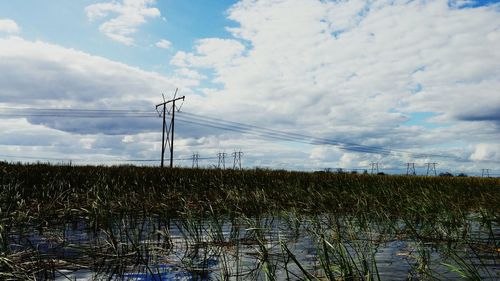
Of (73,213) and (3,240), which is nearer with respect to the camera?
(3,240)

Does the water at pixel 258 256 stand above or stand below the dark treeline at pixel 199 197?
below

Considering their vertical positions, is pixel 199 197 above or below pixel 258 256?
above

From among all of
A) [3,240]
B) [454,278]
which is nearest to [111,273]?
[3,240]

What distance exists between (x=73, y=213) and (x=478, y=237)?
1007 cm

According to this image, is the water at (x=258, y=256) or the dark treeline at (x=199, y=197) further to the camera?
the dark treeline at (x=199, y=197)

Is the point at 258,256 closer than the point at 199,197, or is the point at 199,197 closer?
the point at 258,256

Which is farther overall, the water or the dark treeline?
the dark treeline

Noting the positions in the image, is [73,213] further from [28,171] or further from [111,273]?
[28,171]

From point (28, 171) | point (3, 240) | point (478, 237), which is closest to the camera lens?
point (3, 240)

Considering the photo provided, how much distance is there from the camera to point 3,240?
17.7 feet

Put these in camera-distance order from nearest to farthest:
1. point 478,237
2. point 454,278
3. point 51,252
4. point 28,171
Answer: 1. point 454,278
2. point 51,252
3. point 478,237
4. point 28,171

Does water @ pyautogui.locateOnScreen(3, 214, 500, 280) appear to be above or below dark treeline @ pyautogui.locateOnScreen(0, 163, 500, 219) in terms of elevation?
below

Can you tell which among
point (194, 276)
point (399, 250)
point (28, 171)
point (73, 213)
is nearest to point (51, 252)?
point (194, 276)

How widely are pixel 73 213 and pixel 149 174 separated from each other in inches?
539
